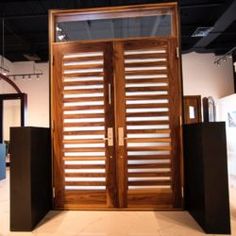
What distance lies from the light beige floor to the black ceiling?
3.89 meters

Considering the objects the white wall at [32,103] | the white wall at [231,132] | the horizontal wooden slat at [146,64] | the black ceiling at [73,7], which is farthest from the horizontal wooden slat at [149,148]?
the white wall at [32,103]

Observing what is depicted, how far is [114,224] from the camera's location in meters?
3.20

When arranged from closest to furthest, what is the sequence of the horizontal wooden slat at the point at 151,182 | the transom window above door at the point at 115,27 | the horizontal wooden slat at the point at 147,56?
1. the horizontal wooden slat at the point at 151,182
2. the horizontal wooden slat at the point at 147,56
3. the transom window above door at the point at 115,27

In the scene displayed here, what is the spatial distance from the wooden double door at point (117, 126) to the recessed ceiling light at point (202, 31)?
3.05 m

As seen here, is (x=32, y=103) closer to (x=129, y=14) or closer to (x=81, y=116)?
(x=81, y=116)

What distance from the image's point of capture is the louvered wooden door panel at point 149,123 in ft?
12.2

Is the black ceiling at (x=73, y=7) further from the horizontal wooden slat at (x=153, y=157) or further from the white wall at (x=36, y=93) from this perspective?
the horizontal wooden slat at (x=153, y=157)

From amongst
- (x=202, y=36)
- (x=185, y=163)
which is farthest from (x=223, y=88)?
(x=185, y=163)

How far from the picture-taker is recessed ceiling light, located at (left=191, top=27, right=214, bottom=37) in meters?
6.36

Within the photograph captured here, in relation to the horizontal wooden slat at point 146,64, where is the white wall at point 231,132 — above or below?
below

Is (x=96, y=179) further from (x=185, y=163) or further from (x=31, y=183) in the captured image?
(x=185, y=163)

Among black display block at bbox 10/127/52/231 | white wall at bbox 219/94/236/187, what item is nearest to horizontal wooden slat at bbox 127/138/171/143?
black display block at bbox 10/127/52/231

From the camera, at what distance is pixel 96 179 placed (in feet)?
12.5

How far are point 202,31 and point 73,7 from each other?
3211 mm
